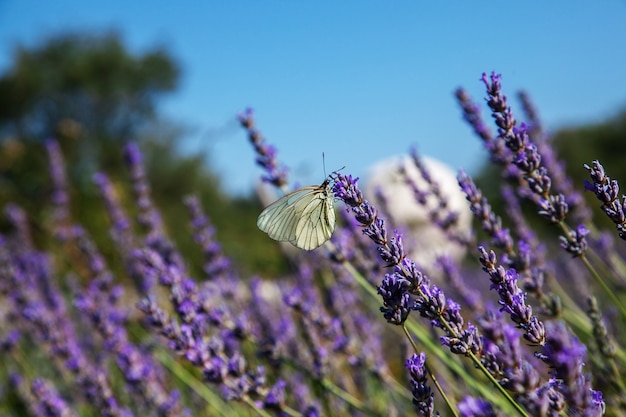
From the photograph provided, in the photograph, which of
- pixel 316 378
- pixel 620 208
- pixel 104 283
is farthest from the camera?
pixel 104 283

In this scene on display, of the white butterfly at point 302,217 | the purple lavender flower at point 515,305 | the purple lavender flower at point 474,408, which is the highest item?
the white butterfly at point 302,217

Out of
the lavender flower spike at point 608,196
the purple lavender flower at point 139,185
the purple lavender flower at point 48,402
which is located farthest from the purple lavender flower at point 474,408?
the purple lavender flower at point 139,185

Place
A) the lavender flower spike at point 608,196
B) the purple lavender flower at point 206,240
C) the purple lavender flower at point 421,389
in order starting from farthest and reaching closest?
the purple lavender flower at point 206,240 < the lavender flower spike at point 608,196 < the purple lavender flower at point 421,389

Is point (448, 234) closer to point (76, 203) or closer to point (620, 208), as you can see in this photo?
point (620, 208)

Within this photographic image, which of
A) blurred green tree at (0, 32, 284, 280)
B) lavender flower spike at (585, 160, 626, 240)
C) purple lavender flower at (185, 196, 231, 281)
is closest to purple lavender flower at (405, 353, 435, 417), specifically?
lavender flower spike at (585, 160, 626, 240)

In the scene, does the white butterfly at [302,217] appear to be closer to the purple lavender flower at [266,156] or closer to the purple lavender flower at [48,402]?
the purple lavender flower at [266,156]

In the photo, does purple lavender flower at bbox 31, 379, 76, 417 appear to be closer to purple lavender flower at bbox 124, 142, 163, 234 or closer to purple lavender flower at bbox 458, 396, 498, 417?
purple lavender flower at bbox 124, 142, 163, 234

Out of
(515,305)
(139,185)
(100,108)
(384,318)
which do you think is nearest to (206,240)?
(139,185)

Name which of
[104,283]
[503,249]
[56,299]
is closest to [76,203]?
[56,299]
